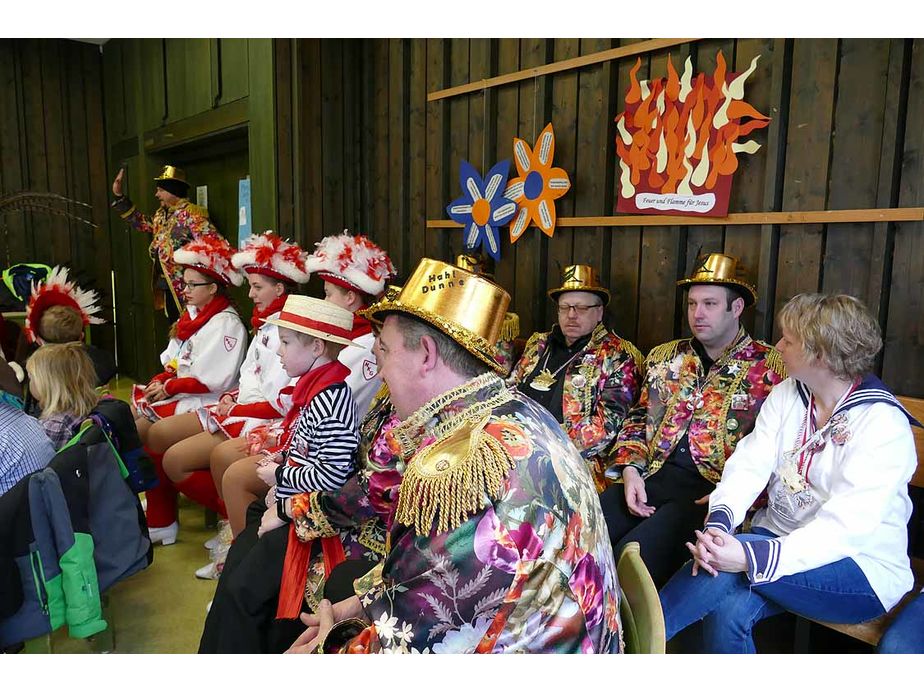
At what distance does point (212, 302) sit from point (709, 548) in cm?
266

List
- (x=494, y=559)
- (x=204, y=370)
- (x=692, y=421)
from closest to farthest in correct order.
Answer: (x=494, y=559) < (x=692, y=421) < (x=204, y=370)

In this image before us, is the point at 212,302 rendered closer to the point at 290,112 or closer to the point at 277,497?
the point at 290,112

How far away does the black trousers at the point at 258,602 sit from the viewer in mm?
1764

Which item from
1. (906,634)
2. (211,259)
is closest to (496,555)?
(906,634)

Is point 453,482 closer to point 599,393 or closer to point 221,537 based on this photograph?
point 599,393

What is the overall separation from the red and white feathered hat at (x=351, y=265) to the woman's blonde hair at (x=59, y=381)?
3.41 ft

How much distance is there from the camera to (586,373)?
2709 millimetres

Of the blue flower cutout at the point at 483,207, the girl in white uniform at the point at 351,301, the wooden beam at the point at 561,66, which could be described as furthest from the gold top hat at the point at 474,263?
the wooden beam at the point at 561,66

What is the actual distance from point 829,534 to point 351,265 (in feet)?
6.92

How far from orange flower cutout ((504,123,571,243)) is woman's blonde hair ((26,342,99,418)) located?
1916 millimetres

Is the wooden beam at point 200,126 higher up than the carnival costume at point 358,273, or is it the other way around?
the wooden beam at point 200,126

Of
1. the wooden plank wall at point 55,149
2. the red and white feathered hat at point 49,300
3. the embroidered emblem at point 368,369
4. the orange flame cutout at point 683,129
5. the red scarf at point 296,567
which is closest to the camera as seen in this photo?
the red scarf at point 296,567

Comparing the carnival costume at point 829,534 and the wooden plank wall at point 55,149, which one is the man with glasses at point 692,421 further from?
the wooden plank wall at point 55,149

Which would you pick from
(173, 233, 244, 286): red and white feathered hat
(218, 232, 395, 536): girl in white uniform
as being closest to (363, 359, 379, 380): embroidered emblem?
(218, 232, 395, 536): girl in white uniform
